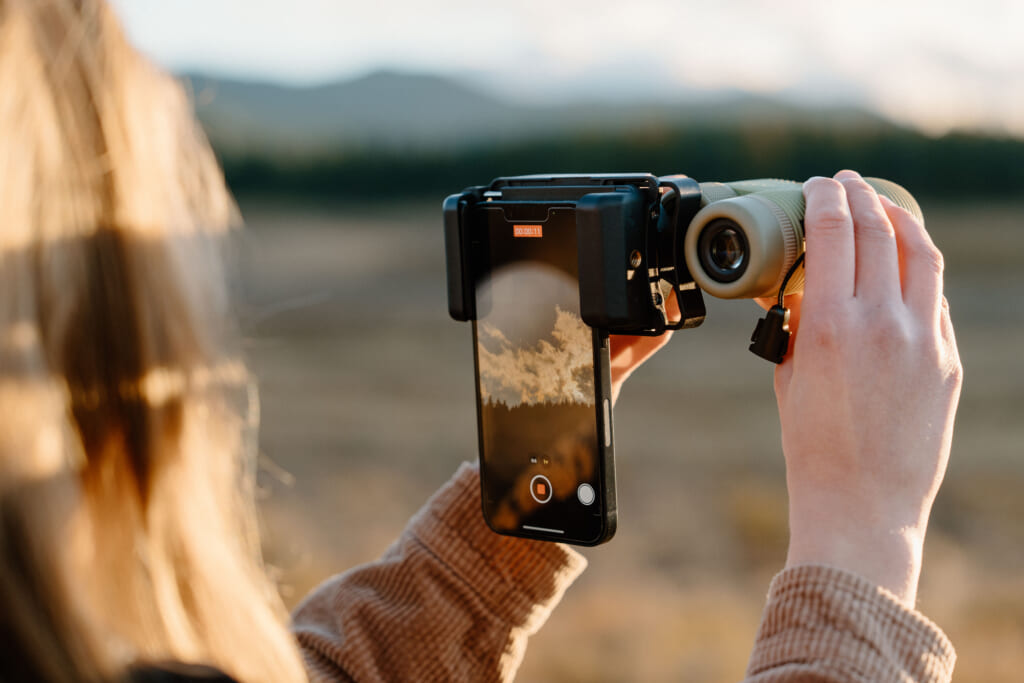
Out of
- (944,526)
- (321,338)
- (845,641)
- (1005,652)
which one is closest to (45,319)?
(845,641)

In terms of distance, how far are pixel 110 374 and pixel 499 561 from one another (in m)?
0.39

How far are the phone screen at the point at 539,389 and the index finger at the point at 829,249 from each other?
18cm

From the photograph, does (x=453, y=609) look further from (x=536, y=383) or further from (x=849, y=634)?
(x=849, y=634)

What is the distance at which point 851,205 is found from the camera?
627 mm

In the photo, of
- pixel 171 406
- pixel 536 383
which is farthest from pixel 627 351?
pixel 171 406

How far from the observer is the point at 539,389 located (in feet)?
2.50

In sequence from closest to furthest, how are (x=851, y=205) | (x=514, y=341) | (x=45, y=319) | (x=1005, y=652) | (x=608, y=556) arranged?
(x=45, y=319)
(x=851, y=205)
(x=514, y=341)
(x=1005, y=652)
(x=608, y=556)

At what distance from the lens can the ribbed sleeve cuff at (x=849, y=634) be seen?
53 cm

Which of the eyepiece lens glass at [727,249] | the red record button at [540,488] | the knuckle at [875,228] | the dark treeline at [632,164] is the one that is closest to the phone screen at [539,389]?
the red record button at [540,488]

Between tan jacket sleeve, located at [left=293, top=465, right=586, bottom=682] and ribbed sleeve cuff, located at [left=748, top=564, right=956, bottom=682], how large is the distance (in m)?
0.26

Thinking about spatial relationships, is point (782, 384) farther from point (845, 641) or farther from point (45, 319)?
point (45, 319)

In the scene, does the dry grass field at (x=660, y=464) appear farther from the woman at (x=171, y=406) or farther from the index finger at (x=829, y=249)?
the index finger at (x=829, y=249)

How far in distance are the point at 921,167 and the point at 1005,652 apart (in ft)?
23.7

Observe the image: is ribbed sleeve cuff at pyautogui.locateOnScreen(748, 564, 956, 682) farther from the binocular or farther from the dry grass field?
the dry grass field
